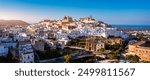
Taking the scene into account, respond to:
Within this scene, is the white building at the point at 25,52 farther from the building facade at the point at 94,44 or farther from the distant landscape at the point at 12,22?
the building facade at the point at 94,44

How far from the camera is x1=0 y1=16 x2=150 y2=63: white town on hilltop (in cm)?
504

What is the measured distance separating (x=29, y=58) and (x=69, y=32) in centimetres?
88

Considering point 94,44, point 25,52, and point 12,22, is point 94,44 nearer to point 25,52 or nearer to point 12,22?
point 25,52

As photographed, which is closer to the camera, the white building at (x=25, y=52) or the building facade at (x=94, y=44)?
the white building at (x=25, y=52)

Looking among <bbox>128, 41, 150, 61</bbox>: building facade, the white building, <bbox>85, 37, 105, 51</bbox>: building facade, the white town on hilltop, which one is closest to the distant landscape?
the white town on hilltop

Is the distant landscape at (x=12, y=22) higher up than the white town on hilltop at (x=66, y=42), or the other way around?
the distant landscape at (x=12, y=22)

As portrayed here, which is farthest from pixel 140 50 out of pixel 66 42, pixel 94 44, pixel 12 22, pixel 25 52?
pixel 12 22

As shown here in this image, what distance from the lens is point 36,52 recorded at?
17.2 ft

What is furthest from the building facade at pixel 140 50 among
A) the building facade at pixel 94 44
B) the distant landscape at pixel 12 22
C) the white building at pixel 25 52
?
the distant landscape at pixel 12 22

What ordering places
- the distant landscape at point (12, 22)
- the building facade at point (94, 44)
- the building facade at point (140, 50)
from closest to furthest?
the building facade at point (140, 50) → the distant landscape at point (12, 22) → the building facade at point (94, 44)

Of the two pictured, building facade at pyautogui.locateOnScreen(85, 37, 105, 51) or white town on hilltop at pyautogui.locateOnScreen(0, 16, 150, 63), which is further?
building facade at pyautogui.locateOnScreen(85, 37, 105, 51)

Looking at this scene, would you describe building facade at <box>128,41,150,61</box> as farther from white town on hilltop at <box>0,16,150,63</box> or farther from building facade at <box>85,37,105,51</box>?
building facade at <box>85,37,105,51</box>

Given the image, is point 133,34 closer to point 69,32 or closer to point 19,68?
point 69,32

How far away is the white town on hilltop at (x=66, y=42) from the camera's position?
5.04m
